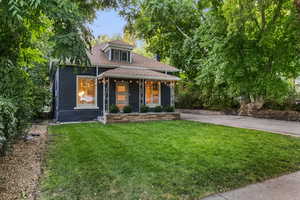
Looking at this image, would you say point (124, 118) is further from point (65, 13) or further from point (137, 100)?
point (65, 13)

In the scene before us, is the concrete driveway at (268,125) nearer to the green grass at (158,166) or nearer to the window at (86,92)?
the green grass at (158,166)

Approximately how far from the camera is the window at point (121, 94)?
11680 millimetres

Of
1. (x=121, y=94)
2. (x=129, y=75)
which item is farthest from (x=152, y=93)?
(x=129, y=75)

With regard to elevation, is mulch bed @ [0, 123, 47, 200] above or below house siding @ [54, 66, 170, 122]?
Answer: below

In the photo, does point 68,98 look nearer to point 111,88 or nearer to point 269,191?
point 111,88

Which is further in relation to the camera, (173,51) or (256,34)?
(173,51)

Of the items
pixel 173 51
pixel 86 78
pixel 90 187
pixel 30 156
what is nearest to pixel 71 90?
pixel 86 78

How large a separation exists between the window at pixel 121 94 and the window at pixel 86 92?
Result: 1.42 metres

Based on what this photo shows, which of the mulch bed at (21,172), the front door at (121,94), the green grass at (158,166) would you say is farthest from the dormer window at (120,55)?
the mulch bed at (21,172)

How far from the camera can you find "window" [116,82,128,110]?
38.3 feet

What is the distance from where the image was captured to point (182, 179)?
3.09 meters

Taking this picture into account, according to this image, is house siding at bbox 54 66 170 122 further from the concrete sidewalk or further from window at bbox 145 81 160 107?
the concrete sidewalk

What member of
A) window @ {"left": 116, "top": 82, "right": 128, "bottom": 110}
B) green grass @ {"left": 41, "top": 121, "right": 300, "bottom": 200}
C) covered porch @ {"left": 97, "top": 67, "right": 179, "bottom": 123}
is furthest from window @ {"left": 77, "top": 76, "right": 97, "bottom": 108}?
green grass @ {"left": 41, "top": 121, "right": 300, "bottom": 200}

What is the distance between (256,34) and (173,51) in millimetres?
14331
